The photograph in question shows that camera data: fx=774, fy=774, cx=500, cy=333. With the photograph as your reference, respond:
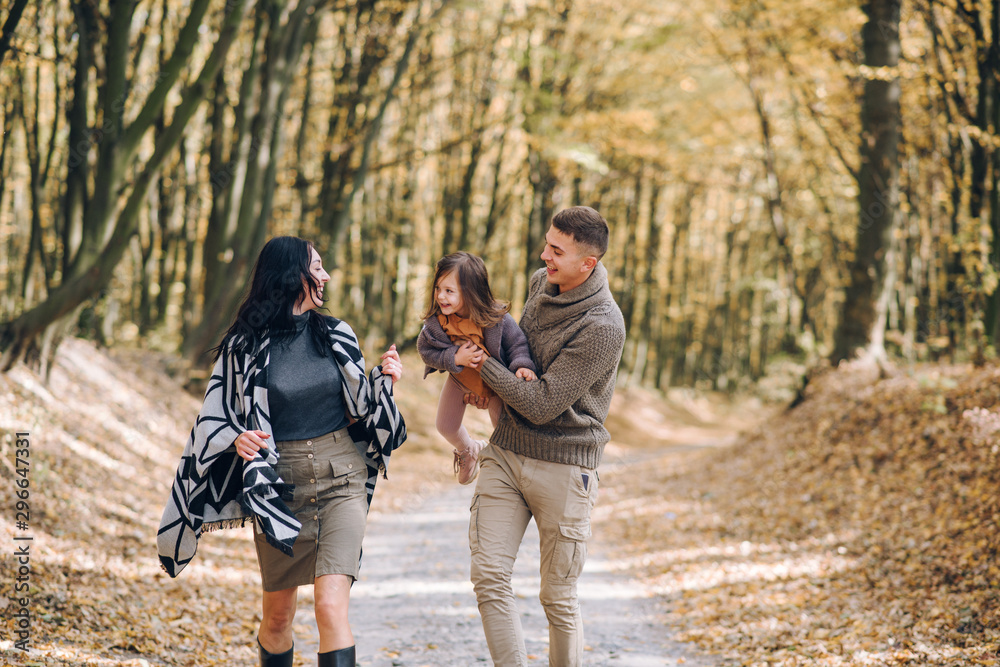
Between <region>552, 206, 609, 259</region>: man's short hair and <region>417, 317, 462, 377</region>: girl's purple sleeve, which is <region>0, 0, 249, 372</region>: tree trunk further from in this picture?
<region>552, 206, 609, 259</region>: man's short hair

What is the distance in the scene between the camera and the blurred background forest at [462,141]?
30.0 ft

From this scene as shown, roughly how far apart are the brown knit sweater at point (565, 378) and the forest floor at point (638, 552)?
2002 millimetres

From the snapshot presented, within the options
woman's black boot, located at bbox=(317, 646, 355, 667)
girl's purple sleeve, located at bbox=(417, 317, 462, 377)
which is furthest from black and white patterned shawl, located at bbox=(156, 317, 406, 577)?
woman's black boot, located at bbox=(317, 646, 355, 667)

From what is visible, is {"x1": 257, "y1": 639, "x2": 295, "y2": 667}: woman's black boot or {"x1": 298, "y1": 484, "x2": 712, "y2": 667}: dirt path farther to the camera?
{"x1": 298, "y1": 484, "x2": 712, "y2": 667}: dirt path

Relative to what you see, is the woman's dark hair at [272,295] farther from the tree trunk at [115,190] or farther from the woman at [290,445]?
the tree trunk at [115,190]

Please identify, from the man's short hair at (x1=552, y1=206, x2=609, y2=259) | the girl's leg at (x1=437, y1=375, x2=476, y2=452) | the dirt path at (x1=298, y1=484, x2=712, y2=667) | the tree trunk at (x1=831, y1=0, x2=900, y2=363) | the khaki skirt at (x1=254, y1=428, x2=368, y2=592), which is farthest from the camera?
the tree trunk at (x1=831, y1=0, x2=900, y2=363)

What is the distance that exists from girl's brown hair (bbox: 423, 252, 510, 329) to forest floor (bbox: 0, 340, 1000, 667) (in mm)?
2425

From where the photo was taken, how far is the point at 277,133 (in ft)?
39.7

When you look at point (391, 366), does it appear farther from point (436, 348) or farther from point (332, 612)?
point (332, 612)

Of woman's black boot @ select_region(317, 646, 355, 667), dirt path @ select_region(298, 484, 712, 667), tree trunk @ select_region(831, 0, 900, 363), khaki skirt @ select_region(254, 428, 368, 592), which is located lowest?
dirt path @ select_region(298, 484, 712, 667)

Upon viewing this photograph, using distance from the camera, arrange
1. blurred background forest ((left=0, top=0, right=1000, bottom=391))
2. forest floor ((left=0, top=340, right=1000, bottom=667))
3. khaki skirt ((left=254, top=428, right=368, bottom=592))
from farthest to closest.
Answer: blurred background forest ((left=0, top=0, right=1000, bottom=391))
forest floor ((left=0, top=340, right=1000, bottom=667))
khaki skirt ((left=254, top=428, right=368, bottom=592))

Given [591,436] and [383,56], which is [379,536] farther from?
[383,56]

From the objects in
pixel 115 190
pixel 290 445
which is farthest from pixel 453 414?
pixel 115 190

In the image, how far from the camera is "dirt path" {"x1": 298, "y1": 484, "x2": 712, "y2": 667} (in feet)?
16.1
